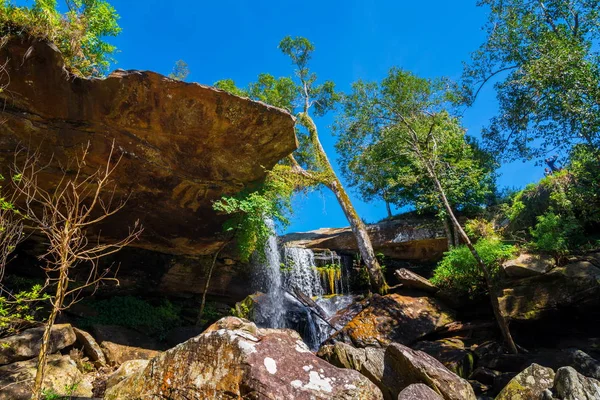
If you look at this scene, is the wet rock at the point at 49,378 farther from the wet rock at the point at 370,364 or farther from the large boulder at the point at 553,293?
the large boulder at the point at 553,293

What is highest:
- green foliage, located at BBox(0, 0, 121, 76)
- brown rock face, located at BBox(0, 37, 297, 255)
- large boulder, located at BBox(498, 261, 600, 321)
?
green foliage, located at BBox(0, 0, 121, 76)

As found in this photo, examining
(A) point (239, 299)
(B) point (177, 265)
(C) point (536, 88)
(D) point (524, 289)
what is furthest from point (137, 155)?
(D) point (524, 289)

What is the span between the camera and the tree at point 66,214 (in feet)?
12.4

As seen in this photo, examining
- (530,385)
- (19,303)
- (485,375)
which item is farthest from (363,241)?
(19,303)

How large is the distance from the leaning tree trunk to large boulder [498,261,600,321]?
4118 millimetres

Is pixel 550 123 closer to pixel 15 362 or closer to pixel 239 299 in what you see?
pixel 239 299

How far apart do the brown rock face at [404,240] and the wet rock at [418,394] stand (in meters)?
10.1

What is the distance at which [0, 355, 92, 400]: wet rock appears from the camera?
635 cm

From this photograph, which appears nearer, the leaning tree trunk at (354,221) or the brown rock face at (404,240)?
the leaning tree trunk at (354,221)

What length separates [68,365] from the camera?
772 cm

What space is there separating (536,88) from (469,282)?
5.63 meters

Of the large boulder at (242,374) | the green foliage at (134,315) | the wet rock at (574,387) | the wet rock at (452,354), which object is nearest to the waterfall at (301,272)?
the green foliage at (134,315)

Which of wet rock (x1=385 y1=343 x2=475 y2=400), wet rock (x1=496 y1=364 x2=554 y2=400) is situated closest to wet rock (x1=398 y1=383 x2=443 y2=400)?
wet rock (x1=385 y1=343 x2=475 y2=400)

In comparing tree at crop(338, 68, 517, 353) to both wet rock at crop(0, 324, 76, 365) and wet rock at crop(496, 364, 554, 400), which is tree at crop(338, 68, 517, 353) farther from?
wet rock at crop(0, 324, 76, 365)
